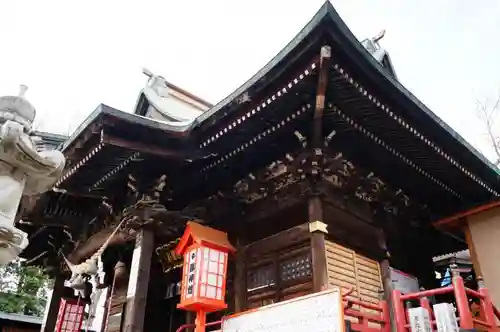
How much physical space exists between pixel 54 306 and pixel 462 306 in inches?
359

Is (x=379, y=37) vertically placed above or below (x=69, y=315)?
above

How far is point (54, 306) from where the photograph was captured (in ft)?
32.9

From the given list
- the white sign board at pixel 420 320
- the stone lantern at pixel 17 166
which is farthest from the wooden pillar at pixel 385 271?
the stone lantern at pixel 17 166

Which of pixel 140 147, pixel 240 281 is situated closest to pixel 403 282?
pixel 240 281

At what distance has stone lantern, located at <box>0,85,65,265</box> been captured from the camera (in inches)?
142

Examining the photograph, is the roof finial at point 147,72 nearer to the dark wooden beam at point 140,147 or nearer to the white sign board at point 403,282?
the dark wooden beam at point 140,147

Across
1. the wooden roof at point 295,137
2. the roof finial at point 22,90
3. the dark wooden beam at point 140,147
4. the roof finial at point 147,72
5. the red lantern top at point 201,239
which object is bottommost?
the red lantern top at point 201,239

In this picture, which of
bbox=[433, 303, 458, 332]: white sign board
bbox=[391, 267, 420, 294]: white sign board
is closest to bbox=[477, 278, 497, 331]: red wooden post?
bbox=[433, 303, 458, 332]: white sign board

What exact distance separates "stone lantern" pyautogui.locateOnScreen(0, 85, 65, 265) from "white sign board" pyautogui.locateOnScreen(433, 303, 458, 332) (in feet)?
13.8

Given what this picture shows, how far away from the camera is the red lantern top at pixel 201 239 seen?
6203 millimetres

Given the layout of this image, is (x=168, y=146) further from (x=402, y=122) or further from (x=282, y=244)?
(x=402, y=122)

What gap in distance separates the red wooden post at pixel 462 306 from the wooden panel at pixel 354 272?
1.62 metres

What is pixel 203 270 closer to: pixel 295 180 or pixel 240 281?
pixel 240 281

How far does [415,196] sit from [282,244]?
322 centimetres
